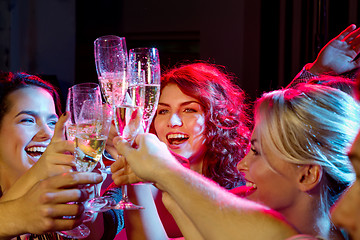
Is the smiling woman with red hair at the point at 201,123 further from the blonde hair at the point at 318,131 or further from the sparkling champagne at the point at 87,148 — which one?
the sparkling champagne at the point at 87,148

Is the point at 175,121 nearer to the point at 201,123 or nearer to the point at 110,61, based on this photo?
the point at 201,123

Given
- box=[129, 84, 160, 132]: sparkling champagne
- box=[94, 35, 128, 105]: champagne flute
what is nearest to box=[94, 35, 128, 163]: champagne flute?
box=[94, 35, 128, 105]: champagne flute

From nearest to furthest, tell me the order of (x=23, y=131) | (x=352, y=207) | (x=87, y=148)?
1. (x=352, y=207)
2. (x=87, y=148)
3. (x=23, y=131)

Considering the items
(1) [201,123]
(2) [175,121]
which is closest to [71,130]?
(2) [175,121]

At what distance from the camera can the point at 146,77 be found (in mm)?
1526

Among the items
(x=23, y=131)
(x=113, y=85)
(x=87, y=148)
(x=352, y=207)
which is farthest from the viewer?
(x=23, y=131)

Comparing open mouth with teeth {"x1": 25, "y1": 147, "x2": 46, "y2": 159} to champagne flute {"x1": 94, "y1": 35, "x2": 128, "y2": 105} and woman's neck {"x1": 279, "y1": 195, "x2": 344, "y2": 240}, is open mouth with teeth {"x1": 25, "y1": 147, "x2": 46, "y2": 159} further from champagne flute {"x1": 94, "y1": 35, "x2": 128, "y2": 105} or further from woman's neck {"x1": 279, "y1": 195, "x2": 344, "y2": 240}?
woman's neck {"x1": 279, "y1": 195, "x2": 344, "y2": 240}

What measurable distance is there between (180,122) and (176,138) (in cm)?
10

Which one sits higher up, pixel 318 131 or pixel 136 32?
pixel 136 32

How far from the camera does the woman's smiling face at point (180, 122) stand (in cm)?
241

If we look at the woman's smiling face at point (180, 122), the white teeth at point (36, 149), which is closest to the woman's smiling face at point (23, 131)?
the white teeth at point (36, 149)

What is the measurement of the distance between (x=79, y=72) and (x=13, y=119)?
3052 millimetres

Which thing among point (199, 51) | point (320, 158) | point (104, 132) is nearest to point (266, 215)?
point (320, 158)

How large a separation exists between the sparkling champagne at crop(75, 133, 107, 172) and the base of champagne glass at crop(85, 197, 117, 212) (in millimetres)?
179
